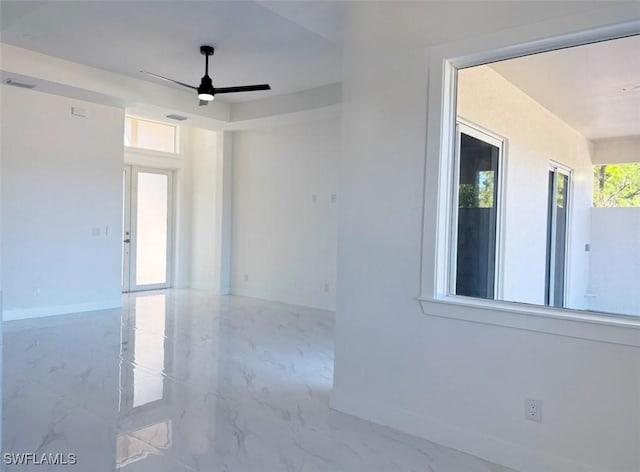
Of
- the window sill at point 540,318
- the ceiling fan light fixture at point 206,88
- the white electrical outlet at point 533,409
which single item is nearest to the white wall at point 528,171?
the window sill at point 540,318

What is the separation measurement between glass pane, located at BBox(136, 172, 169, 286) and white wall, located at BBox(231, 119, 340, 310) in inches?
59.5

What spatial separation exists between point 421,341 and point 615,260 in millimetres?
1322

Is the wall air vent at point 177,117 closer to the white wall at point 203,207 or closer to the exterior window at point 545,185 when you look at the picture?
the white wall at point 203,207

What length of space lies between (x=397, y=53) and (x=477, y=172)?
1.10m

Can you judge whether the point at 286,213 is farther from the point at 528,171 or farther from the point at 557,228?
the point at 557,228

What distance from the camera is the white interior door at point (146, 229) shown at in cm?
830

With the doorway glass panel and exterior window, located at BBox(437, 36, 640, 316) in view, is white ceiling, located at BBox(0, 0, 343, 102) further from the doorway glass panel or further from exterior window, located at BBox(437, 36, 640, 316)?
the doorway glass panel

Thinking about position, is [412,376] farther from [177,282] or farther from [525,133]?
[177,282]

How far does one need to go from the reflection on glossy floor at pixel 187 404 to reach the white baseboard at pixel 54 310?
0.25 metres

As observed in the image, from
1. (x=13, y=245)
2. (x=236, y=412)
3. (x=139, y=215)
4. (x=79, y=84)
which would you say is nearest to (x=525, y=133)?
(x=236, y=412)

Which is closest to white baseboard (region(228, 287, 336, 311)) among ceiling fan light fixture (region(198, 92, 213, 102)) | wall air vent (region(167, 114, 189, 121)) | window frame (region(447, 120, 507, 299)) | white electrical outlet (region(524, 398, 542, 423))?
wall air vent (region(167, 114, 189, 121))

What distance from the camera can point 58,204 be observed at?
6.16 m

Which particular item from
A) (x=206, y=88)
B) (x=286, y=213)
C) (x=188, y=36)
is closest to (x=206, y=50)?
(x=188, y=36)

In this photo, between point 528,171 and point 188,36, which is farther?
point 188,36
